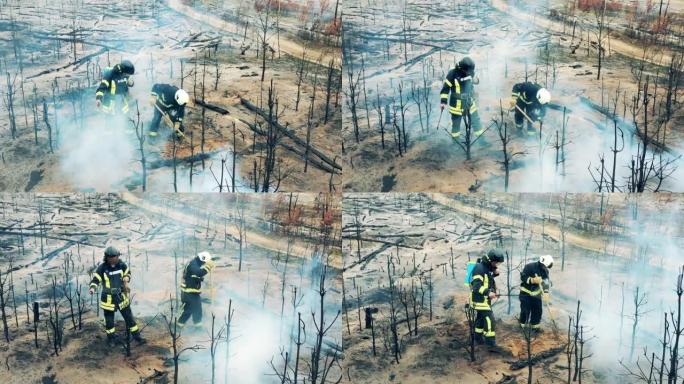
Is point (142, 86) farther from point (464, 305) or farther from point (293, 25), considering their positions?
point (464, 305)

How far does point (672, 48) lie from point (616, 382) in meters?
5.36

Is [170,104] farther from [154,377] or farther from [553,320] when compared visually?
[553,320]

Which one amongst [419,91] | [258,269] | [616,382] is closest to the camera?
[616,382]

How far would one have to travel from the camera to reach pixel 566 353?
14.6 meters

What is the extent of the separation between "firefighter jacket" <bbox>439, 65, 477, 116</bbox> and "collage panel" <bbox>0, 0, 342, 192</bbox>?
5.27 feet

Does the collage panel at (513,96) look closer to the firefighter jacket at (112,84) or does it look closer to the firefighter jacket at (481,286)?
the firefighter jacket at (481,286)

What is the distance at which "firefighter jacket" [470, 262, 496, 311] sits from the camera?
47.5 ft

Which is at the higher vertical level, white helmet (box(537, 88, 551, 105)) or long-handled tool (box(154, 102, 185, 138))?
white helmet (box(537, 88, 551, 105))

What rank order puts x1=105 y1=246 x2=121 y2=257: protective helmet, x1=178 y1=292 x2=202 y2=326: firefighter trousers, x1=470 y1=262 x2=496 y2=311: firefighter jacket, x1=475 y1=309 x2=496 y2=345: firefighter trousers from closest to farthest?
x1=105 y1=246 x2=121 y2=257: protective helmet
x1=470 y1=262 x2=496 y2=311: firefighter jacket
x1=475 y1=309 x2=496 y2=345: firefighter trousers
x1=178 y1=292 x2=202 y2=326: firefighter trousers

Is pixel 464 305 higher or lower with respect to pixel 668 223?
lower

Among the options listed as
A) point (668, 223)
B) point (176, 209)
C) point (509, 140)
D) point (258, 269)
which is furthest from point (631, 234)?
point (176, 209)

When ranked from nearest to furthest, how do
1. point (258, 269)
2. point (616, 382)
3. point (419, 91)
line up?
1. point (616, 382)
2. point (258, 269)
3. point (419, 91)

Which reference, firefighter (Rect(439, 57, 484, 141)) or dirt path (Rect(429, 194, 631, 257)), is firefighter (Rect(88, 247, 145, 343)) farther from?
firefighter (Rect(439, 57, 484, 141))

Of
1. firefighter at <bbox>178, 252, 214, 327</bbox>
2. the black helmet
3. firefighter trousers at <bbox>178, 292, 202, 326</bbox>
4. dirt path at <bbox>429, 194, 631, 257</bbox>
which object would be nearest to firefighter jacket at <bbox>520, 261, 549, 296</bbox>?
dirt path at <bbox>429, 194, 631, 257</bbox>
